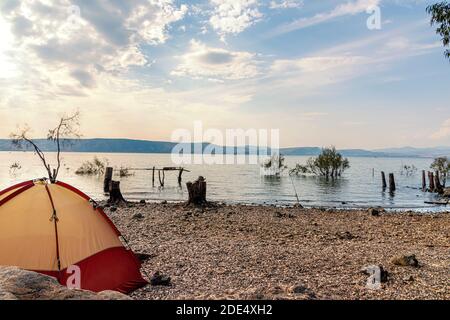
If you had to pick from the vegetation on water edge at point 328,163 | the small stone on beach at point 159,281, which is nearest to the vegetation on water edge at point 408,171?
the vegetation on water edge at point 328,163

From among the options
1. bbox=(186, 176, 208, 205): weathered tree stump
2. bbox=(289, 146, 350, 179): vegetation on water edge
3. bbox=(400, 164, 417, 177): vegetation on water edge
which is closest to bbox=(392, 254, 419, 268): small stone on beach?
bbox=(186, 176, 208, 205): weathered tree stump

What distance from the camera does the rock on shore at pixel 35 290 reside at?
3.95 meters

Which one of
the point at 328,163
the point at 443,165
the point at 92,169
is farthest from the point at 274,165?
the point at 92,169

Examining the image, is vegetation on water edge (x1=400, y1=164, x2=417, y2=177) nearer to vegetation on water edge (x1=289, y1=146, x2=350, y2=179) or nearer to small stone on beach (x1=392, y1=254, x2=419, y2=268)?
vegetation on water edge (x1=289, y1=146, x2=350, y2=179)

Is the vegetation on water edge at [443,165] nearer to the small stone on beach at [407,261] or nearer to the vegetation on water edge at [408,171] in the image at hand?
the vegetation on water edge at [408,171]

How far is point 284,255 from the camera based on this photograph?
33.7 ft

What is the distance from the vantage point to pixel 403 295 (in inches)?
268

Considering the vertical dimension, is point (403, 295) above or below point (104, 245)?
below

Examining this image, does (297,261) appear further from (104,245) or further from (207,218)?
(207,218)

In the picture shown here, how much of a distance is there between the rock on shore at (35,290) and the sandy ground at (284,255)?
4.13ft

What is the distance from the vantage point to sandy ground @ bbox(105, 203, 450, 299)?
7.08 metres

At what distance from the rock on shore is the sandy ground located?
126cm

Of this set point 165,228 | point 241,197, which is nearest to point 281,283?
point 165,228
